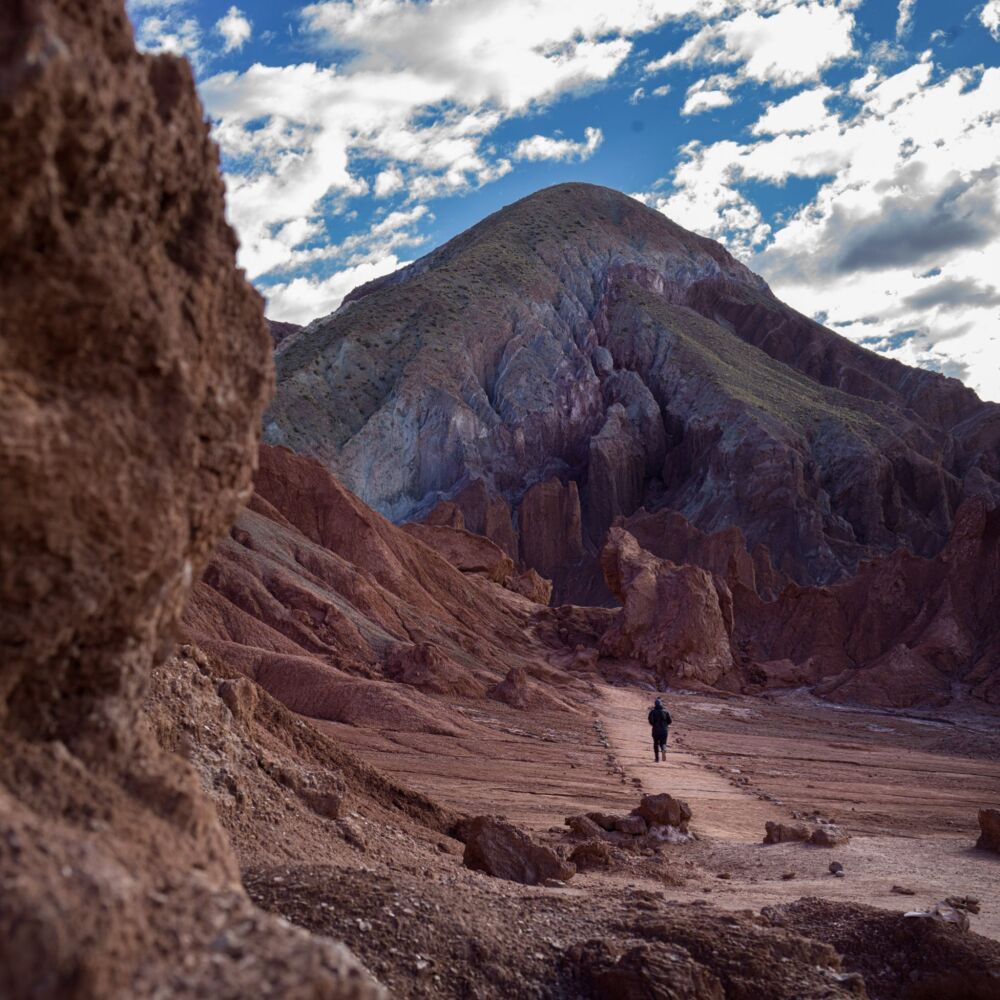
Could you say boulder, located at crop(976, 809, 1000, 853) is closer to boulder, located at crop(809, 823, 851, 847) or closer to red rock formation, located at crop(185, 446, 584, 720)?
boulder, located at crop(809, 823, 851, 847)

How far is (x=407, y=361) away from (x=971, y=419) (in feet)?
163

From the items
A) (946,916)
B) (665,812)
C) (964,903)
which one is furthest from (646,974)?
(665,812)

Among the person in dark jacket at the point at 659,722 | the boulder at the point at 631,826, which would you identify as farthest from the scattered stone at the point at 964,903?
the person in dark jacket at the point at 659,722

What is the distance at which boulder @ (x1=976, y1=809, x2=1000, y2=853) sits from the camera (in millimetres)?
13680

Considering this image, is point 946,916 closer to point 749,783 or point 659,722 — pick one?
point 749,783

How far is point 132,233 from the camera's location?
3.23 metres

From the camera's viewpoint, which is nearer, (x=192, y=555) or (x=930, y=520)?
(x=192, y=555)

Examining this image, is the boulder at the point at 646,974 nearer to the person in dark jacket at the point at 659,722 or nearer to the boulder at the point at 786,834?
the boulder at the point at 786,834

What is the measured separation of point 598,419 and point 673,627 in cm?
3958

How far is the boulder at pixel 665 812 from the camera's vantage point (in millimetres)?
13867

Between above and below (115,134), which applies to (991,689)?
below

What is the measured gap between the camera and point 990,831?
13781 millimetres

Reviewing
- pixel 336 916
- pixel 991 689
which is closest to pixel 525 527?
pixel 991 689

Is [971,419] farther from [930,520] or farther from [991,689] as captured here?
[991,689]
